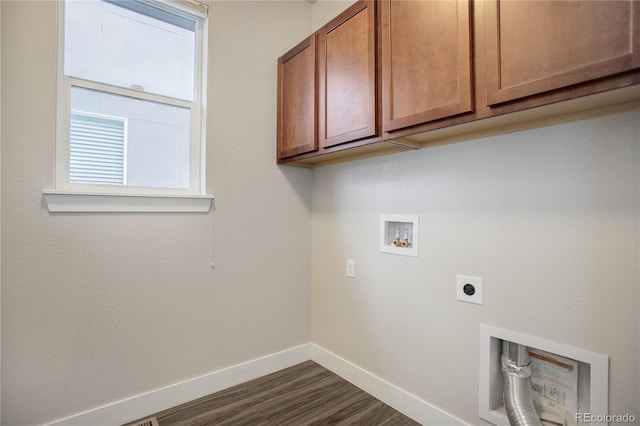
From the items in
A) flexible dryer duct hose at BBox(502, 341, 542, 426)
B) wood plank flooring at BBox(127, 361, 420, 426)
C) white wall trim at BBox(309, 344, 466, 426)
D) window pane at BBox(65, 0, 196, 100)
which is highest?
window pane at BBox(65, 0, 196, 100)

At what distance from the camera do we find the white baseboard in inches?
66.5

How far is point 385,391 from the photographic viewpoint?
6.44ft

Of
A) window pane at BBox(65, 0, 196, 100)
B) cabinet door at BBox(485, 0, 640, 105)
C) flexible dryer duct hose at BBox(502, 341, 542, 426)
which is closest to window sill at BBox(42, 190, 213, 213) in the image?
window pane at BBox(65, 0, 196, 100)

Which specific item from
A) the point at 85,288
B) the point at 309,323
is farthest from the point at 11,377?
the point at 309,323

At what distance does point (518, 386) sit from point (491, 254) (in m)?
0.59

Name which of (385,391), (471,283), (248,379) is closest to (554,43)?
(471,283)

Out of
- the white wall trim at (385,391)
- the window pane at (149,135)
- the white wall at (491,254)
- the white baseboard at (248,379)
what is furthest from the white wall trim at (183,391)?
the window pane at (149,135)

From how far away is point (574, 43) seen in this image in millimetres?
1000

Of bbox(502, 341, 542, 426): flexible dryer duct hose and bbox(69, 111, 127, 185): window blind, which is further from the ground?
bbox(69, 111, 127, 185): window blind

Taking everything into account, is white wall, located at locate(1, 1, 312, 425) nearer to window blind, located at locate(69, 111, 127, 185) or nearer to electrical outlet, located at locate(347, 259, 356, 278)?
window blind, located at locate(69, 111, 127, 185)

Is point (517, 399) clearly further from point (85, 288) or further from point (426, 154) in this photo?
point (85, 288)

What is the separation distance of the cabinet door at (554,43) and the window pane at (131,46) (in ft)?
5.90

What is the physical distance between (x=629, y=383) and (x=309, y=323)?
6.26 ft

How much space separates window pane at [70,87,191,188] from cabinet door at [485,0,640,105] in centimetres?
179
